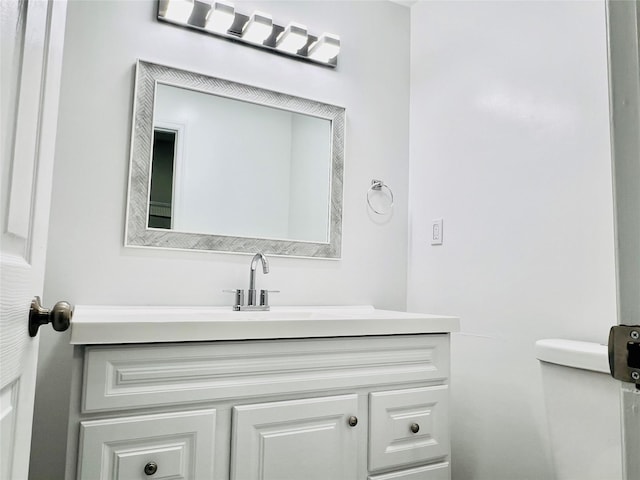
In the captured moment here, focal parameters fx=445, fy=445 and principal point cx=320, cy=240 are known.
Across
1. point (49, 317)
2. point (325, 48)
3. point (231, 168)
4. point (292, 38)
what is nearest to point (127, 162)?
point (231, 168)

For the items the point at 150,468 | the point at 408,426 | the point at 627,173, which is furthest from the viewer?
the point at 408,426

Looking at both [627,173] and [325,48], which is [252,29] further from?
[627,173]

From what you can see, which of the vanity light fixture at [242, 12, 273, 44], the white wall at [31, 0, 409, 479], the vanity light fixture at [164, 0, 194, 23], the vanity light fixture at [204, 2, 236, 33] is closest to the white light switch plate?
the white wall at [31, 0, 409, 479]

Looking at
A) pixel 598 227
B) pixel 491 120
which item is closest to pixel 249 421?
pixel 598 227

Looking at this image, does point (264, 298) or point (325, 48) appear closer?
point (264, 298)

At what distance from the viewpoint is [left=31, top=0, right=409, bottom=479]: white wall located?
1.42 meters

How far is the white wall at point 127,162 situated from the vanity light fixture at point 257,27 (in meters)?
0.05

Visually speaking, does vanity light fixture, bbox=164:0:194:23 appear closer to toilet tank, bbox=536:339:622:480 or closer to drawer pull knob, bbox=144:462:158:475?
drawer pull knob, bbox=144:462:158:475

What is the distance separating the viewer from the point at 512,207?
4.95ft

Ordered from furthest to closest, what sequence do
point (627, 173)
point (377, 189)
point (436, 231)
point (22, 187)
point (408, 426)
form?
point (377, 189) < point (436, 231) < point (408, 426) < point (22, 187) < point (627, 173)

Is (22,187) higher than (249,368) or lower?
higher

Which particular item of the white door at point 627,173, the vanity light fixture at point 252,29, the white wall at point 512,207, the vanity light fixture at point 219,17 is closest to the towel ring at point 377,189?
the white wall at point 512,207

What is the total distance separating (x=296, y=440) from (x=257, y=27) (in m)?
1.47

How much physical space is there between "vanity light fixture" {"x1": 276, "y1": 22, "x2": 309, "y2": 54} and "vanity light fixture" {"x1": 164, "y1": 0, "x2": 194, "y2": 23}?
35 cm
